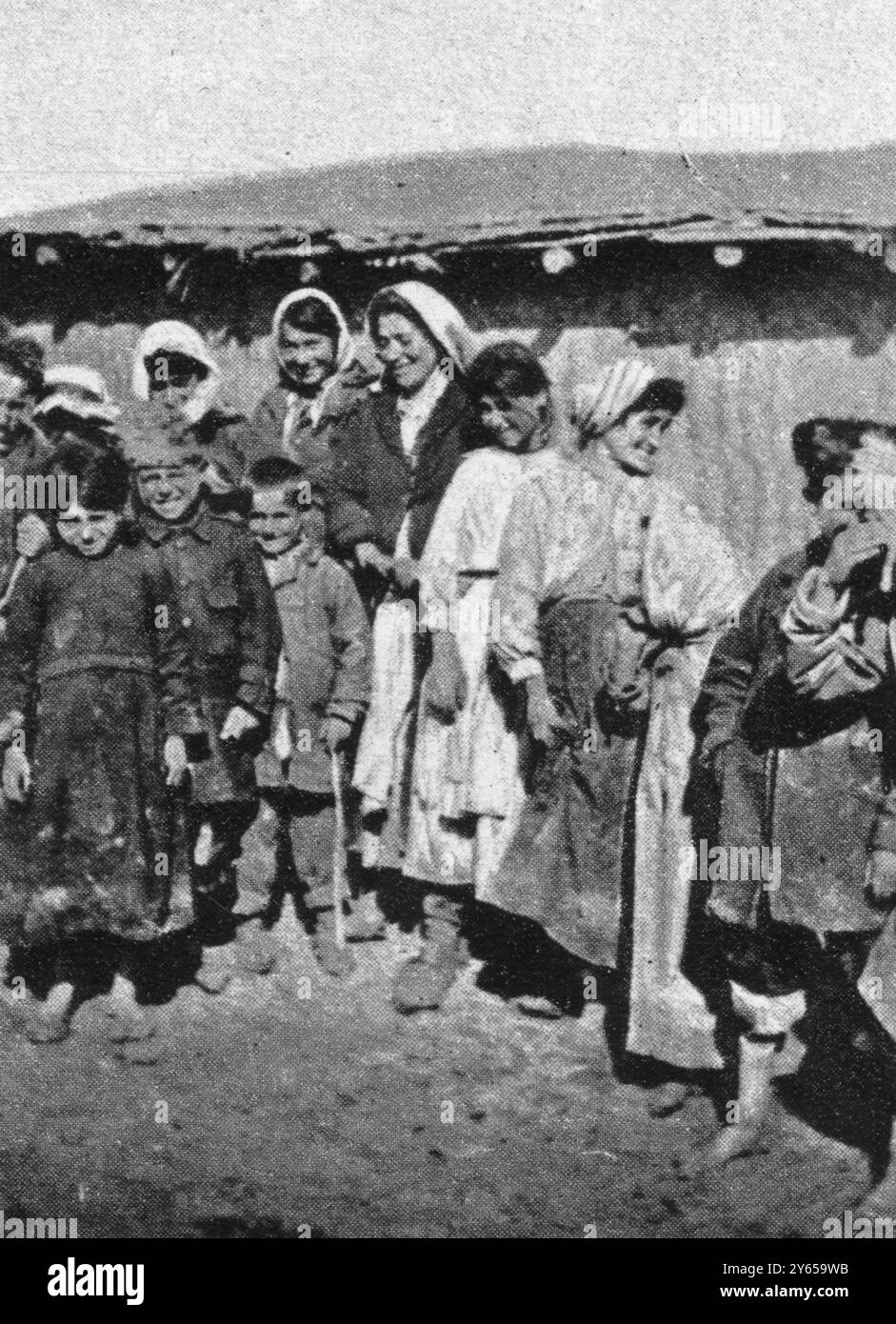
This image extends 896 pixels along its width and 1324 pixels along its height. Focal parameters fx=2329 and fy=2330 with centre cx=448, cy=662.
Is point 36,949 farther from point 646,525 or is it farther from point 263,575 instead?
point 646,525

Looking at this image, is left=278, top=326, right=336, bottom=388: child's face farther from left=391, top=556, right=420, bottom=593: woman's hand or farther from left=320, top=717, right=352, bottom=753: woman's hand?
left=320, top=717, right=352, bottom=753: woman's hand

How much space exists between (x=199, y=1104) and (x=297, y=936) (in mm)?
581

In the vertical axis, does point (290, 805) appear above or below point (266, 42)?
below

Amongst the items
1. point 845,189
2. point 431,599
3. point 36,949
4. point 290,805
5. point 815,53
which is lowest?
point 36,949

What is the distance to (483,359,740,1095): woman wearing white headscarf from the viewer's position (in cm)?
673

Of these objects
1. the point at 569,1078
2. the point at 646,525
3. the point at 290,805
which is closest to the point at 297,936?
the point at 290,805

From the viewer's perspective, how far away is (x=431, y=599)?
22.4 feet

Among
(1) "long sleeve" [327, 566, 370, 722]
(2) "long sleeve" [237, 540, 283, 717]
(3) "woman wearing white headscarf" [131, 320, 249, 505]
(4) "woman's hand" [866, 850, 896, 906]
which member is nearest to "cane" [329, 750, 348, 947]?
(1) "long sleeve" [327, 566, 370, 722]

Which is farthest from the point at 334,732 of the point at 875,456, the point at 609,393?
the point at 875,456

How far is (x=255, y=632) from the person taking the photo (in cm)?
685

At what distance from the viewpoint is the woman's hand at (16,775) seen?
6922 millimetres

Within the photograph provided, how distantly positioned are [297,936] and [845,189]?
8.85 ft

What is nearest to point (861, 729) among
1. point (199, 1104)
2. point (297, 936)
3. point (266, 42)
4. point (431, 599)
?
point (431, 599)

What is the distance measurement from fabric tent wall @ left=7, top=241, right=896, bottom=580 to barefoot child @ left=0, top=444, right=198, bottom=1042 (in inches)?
35.0
